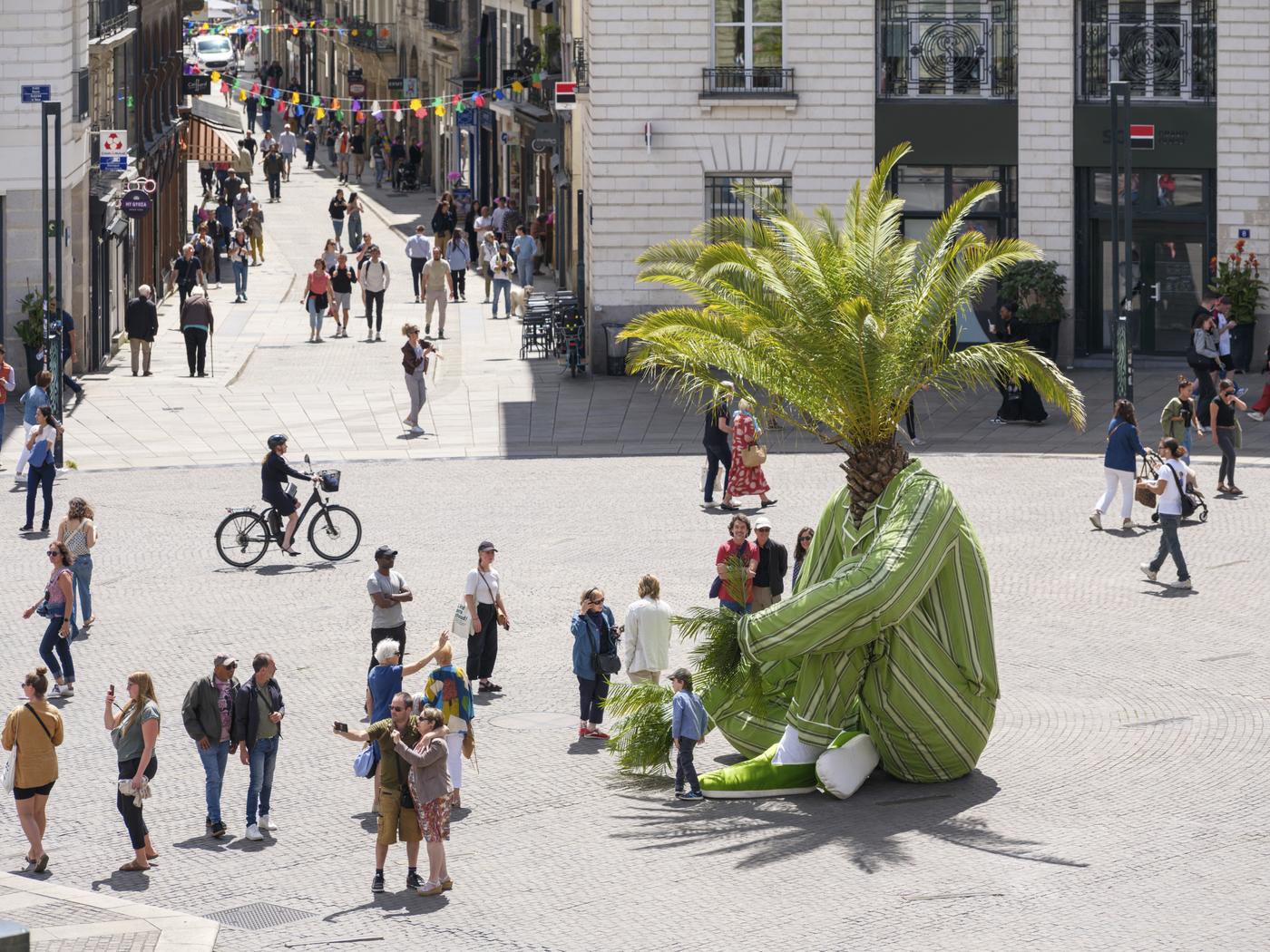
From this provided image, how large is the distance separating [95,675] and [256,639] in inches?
66.2

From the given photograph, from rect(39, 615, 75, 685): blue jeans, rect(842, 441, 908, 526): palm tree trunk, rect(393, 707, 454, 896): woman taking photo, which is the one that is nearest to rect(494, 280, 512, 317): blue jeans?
rect(39, 615, 75, 685): blue jeans

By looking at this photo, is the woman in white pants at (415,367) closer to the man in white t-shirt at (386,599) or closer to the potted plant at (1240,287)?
the man in white t-shirt at (386,599)

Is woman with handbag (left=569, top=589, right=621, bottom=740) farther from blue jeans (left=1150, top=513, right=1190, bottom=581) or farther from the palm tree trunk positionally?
blue jeans (left=1150, top=513, right=1190, bottom=581)

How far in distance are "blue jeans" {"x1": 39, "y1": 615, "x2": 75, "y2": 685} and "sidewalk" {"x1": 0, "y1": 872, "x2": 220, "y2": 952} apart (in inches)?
186

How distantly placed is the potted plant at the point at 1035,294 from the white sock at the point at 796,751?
20.6 meters

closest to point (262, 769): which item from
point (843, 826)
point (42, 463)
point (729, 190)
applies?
point (843, 826)

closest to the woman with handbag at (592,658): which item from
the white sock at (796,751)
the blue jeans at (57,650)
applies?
the white sock at (796,751)

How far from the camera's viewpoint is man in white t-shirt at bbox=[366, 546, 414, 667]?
18922 mm

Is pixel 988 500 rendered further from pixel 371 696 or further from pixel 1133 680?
pixel 371 696

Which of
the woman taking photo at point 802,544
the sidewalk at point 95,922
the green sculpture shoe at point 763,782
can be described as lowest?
the sidewalk at point 95,922

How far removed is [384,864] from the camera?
1491 cm

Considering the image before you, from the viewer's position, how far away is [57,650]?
19.3 m

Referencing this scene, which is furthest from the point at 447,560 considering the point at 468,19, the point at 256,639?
the point at 468,19

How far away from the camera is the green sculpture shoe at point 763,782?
16562 millimetres
